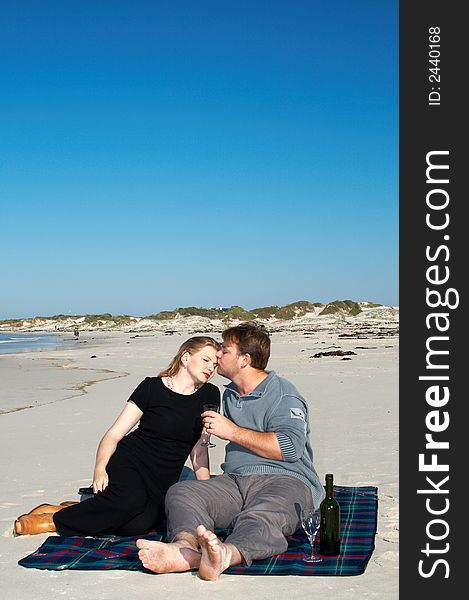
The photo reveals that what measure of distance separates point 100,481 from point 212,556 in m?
1.43

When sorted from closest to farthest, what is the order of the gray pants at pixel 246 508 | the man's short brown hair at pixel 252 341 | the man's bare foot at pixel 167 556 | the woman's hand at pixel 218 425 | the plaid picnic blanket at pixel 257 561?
the man's bare foot at pixel 167 556 < the plaid picnic blanket at pixel 257 561 < the gray pants at pixel 246 508 < the woman's hand at pixel 218 425 < the man's short brown hair at pixel 252 341

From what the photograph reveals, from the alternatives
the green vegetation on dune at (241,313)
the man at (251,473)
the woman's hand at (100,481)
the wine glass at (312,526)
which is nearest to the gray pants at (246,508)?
the man at (251,473)

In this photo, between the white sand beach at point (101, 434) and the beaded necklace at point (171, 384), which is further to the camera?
the beaded necklace at point (171, 384)

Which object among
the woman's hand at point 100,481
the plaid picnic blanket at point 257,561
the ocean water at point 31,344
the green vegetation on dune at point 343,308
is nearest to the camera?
the plaid picnic blanket at point 257,561

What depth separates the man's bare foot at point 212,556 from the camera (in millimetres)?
4578

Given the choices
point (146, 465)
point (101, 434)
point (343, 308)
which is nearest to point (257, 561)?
point (146, 465)

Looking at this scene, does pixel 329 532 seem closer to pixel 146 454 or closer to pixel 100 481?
pixel 146 454

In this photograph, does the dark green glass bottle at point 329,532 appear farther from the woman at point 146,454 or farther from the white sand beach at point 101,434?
the woman at point 146,454

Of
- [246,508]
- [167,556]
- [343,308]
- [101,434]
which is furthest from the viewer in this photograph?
[343,308]

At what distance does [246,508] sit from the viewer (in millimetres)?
5422

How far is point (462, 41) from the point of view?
5.72m

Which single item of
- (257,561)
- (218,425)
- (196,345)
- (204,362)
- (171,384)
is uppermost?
(196,345)

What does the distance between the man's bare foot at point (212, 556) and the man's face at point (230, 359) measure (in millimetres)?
1311

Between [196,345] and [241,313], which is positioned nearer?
[196,345]
